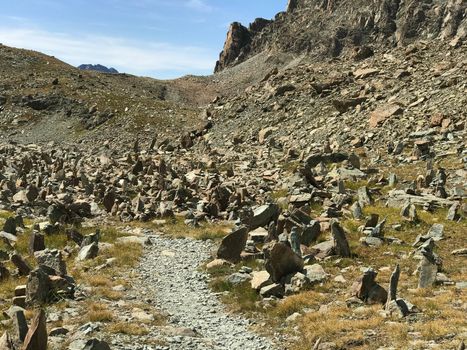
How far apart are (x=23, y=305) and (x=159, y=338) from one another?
239 inches

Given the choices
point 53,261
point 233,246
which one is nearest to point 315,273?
point 233,246

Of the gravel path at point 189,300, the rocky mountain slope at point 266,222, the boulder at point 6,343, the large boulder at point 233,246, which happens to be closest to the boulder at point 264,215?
the rocky mountain slope at point 266,222

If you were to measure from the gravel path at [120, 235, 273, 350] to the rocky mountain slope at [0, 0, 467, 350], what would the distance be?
0.09 metres

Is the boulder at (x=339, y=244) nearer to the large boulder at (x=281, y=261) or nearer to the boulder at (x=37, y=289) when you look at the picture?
Result: the large boulder at (x=281, y=261)

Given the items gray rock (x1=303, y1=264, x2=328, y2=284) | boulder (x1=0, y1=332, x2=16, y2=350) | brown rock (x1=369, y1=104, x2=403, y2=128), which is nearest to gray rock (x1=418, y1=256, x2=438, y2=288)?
gray rock (x1=303, y1=264, x2=328, y2=284)

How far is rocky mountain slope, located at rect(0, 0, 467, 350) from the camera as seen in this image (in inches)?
667

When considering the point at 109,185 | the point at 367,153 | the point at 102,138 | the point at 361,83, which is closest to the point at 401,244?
the point at 367,153

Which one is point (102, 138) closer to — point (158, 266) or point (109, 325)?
point (158, 266)

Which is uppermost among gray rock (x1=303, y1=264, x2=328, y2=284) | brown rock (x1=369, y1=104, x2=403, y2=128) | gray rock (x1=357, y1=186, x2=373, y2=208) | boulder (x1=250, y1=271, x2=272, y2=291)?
brown rock (x1=369, y1=104, x2=403, y2=128)

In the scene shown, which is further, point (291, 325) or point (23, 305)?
point (23, 305)

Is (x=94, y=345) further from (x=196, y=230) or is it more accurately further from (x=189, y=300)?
(x=196, y=230)

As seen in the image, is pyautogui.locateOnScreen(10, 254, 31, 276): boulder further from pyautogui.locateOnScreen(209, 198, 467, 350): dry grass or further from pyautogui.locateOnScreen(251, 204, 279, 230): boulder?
pyautogui.locateOnScreen(251, 204, 279, 230): boulder

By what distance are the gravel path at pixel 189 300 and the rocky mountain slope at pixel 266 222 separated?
9cm

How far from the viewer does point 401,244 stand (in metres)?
25.0
